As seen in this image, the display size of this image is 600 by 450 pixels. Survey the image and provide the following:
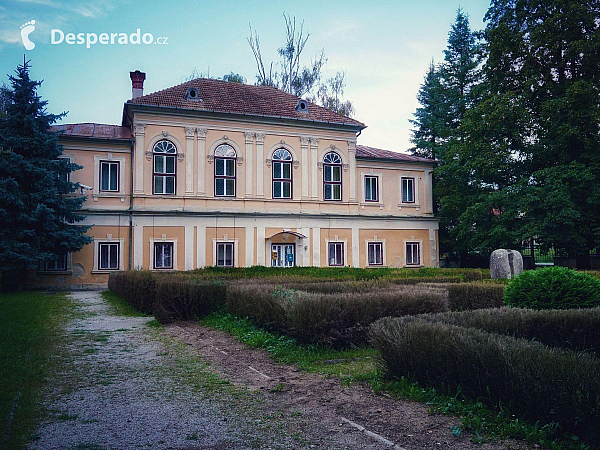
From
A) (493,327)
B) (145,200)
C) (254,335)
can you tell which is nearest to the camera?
(493,327)

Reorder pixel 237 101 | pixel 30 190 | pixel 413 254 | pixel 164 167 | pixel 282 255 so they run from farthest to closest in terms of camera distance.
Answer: pixel 413 254, pixel 282 255, pixel 237 101, pixel 164 167, pixel 30 190

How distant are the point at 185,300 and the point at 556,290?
7.83 metres

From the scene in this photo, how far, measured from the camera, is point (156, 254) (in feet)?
87.9

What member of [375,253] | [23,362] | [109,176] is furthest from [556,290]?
[109,176]

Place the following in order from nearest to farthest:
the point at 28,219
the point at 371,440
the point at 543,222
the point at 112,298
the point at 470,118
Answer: the point at 371,440
the point at 112,298
the point at 28,219
the point at 543,222
the point at 470,118

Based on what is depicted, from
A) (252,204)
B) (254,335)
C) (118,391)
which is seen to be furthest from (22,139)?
(118,391)

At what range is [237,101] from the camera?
2920 cm

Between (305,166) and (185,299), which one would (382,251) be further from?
(185,299)

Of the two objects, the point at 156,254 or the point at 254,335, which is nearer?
the point at 254,335

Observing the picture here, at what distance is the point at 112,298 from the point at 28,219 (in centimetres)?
588

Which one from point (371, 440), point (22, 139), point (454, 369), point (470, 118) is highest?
point (470, 118)

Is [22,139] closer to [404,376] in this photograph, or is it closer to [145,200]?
[145,200]

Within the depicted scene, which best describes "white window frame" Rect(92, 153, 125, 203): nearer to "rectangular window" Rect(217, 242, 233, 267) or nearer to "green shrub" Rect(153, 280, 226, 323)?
"rectangular window" Rect(217, 242, 233, 267)

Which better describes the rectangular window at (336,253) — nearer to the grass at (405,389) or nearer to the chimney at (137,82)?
the chimney at (137,82)
